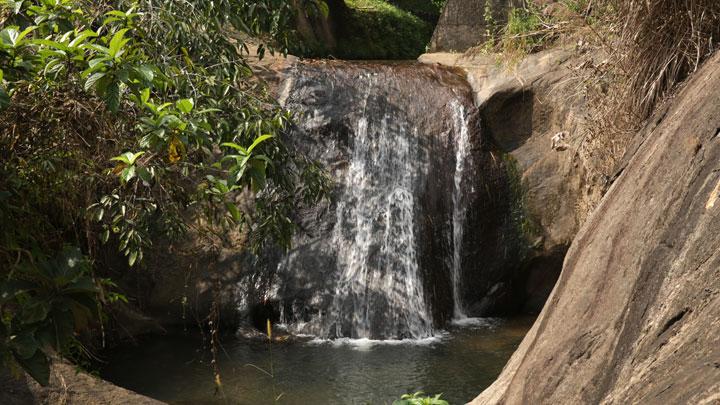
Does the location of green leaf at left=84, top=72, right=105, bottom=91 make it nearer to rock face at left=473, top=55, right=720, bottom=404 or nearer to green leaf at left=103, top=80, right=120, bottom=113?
green leaf at left=103, top=80, right=120, bottom=113

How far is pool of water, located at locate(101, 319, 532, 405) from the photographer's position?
27.3ft

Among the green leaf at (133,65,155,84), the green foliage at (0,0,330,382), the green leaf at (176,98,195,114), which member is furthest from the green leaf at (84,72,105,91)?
the green leaf at (176,98,195,114)

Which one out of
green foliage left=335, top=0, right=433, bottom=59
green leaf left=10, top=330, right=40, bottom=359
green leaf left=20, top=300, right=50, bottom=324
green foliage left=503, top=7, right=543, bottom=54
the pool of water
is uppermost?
green foliage left=335, top=0, right=433, bottom=59

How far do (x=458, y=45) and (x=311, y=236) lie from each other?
4.94 m

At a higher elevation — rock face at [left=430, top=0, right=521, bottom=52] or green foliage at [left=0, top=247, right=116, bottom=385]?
rock face at [left=430, top=0, right=521, bottom=52]

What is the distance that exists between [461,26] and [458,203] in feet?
13.3

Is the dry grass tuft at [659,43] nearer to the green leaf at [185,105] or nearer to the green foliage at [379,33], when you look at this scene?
the green leaf at [185,105]

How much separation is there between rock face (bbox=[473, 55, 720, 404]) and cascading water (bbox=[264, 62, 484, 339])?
20.8 feet

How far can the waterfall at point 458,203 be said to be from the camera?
11.3 m

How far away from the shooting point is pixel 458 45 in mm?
14258

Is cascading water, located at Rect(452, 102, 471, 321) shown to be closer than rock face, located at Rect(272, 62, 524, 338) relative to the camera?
No

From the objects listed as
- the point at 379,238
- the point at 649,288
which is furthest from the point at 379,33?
the point at 649,288

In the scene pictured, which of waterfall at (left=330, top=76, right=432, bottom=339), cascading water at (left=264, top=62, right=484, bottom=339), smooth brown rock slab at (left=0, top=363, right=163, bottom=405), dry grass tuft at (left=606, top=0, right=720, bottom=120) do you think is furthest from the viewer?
cascading water at (left=264, top=62, right=484, bottom=339)

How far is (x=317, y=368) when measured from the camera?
907cm
